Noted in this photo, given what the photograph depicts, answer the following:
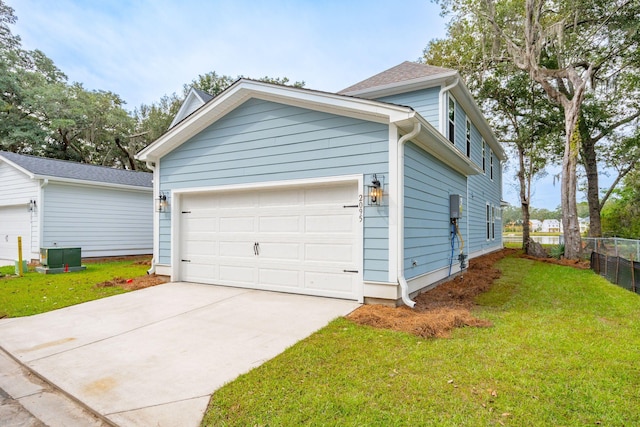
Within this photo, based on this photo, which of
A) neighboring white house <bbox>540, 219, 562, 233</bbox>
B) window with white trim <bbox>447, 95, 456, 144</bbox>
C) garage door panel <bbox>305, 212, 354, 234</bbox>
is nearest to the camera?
garage door panel <bbox>305, 212, 354, 234</bbox>

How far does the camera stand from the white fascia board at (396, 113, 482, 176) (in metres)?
5.25

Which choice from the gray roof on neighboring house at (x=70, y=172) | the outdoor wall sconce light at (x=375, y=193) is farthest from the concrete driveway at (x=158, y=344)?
the gray roof on neighboring house at (x=70, y=172)

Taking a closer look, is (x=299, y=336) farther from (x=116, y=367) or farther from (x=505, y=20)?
(x=505, y=20)

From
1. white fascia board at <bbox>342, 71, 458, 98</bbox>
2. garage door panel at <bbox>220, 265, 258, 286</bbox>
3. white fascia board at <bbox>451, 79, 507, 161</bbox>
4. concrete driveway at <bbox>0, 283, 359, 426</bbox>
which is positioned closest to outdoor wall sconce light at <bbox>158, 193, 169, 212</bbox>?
garage door panel at <bbox>220, 265, 258, 286</bbox>

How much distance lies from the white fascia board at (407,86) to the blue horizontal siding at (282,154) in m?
4.42

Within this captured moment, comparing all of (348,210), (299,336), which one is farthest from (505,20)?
(299,336)

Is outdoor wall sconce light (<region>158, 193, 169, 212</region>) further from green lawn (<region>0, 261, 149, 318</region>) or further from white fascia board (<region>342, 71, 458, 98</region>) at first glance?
white fascia board (<region>342, 71, 458, 98</region>)

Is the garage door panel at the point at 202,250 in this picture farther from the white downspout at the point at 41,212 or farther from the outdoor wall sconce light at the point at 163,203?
the white downspout at the point at 41,212

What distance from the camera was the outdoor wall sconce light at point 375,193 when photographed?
5.18m

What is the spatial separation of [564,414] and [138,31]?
45.9ft

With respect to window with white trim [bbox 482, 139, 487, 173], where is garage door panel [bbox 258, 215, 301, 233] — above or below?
below

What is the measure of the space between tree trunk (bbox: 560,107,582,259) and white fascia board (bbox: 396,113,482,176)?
24.1 ft

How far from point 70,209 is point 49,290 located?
21.1ft

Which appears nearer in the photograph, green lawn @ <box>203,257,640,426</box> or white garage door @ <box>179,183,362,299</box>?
green lawn @ <box>203,257,640,426</box>
